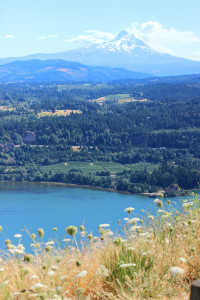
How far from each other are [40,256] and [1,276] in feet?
1.57

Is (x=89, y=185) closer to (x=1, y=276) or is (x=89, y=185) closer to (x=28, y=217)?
(x=28, y=217)

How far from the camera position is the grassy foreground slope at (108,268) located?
2.55 m

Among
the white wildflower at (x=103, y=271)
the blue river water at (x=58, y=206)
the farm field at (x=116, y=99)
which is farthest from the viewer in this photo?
the farm field at (x=116, y=99)

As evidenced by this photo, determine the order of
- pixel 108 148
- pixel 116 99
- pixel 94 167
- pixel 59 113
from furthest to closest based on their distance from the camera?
pixel 116 99 → pixel 59 113 → pixel 108 148 → pixel 94 167

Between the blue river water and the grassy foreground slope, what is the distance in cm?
2060

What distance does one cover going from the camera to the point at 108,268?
2893 millimetres

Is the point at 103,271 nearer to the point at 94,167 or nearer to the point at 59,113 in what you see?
the point at 94,167

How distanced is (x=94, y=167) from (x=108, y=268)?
138 ft

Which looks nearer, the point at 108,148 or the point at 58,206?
the point at 58,206

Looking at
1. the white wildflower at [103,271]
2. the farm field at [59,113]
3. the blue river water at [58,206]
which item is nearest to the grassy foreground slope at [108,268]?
the white wildflower at [103,271]

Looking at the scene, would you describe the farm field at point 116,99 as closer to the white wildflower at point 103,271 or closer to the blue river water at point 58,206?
the blue river water at point 58,206

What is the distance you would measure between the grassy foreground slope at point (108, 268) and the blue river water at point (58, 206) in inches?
811

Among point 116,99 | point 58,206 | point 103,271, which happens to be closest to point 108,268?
point 103,271

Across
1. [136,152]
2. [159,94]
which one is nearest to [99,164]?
[136,152]
